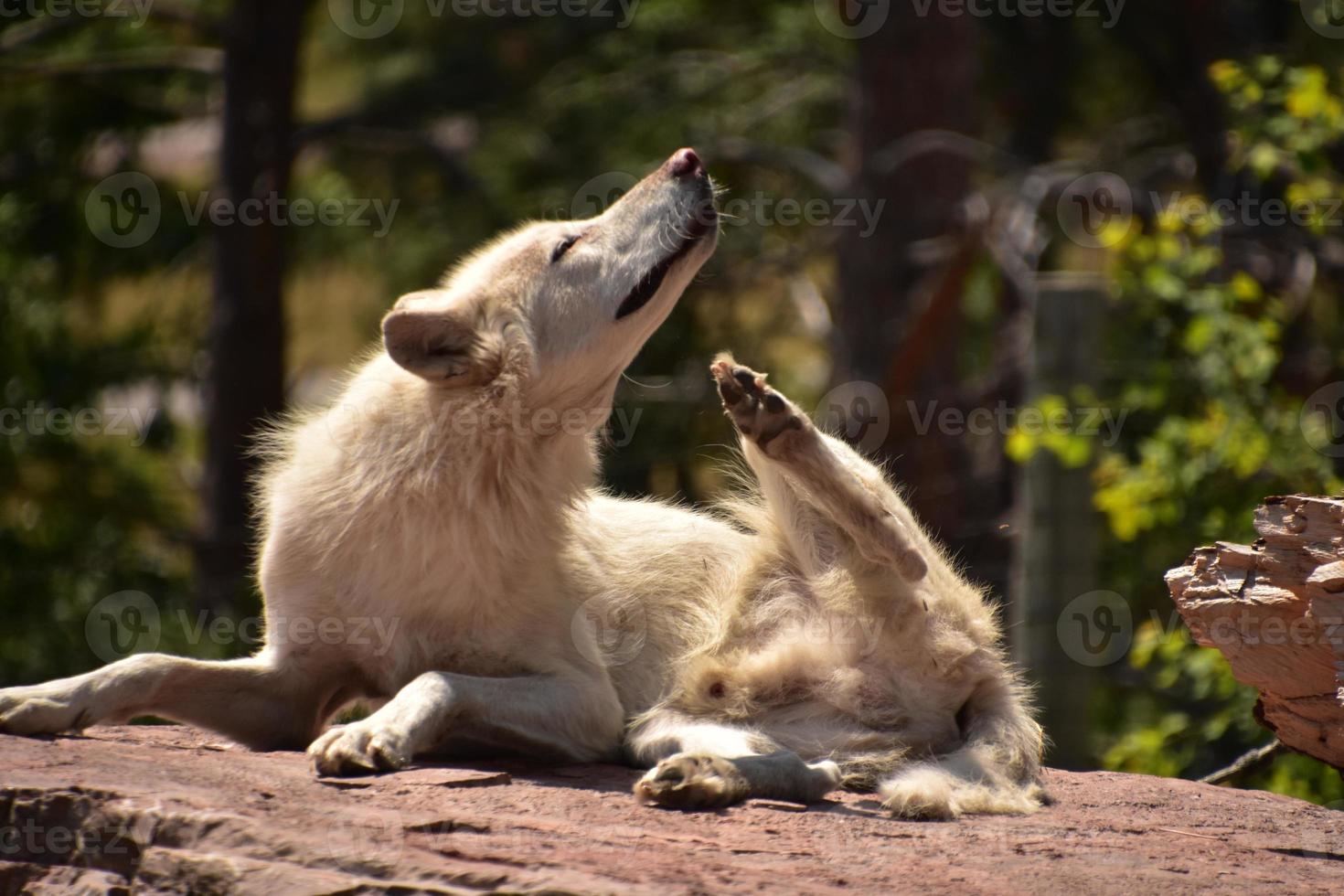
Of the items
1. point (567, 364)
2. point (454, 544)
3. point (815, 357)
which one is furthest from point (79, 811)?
point (815, 357)

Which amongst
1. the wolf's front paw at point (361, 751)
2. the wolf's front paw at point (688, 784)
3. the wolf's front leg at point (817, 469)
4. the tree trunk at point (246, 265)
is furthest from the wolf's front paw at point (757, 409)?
the tree trunk at point (246, 265)

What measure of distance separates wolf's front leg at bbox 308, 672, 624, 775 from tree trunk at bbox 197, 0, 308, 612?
610 centimetres

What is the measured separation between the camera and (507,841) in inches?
123

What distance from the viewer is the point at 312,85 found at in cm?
2167

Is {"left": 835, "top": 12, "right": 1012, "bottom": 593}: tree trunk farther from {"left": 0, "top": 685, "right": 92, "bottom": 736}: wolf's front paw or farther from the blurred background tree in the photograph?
{"left": 0, "top": 685, "right": 92, "bottom": 736}: wolf's front paw

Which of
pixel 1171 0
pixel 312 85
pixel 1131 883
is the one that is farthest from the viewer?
pixel 312 85

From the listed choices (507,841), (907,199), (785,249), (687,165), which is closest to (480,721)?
(507,841)

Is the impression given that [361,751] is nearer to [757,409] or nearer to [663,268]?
[757,409]

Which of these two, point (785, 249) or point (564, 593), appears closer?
point (564, 593)

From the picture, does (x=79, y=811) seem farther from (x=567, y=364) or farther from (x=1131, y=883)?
(x=1131, y=883)

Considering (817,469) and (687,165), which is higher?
(687,165)

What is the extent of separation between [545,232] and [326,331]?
14289 mm

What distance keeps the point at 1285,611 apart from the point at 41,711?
3.31 metres

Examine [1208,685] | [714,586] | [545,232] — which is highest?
[545,232]
